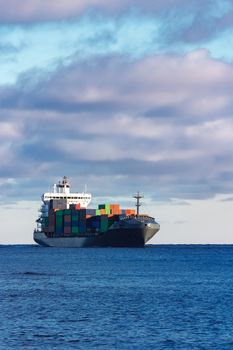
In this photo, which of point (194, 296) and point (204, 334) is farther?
point (194, 296)

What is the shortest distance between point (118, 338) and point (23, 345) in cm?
705

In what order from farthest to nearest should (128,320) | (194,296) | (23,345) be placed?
1. (194,296)
2. (128,320)
3. (23,345)

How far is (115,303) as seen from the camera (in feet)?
262

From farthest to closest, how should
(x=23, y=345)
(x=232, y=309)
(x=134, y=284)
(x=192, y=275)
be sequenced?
(x=192, y=275) < (x=134, y=284) < (x=232, y=309) < (x=23, y=345)

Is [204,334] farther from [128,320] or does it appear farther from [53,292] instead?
[53,292]

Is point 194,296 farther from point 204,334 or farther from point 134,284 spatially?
point 204,334

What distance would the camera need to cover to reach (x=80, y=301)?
81.3 metres

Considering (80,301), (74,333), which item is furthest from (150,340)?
(80,301)

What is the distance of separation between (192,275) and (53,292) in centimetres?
4003

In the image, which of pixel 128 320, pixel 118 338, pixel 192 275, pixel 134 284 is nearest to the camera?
pixel 118 338

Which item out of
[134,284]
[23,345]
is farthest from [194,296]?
[23,345]

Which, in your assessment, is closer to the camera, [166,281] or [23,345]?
[23,345]

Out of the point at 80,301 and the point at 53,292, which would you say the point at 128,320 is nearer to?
the point at 80,301

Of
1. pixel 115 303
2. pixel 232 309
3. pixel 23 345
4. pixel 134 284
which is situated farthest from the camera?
pixel 134 284
